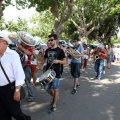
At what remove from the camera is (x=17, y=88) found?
3.85 m

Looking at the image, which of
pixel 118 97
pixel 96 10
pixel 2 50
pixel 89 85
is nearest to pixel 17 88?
pixel 2 50

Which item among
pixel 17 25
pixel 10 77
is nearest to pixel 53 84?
pixel 10 77

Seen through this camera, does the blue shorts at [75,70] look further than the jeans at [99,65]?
No

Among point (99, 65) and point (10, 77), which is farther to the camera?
point (99, 65)

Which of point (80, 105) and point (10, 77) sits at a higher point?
point (10, 77)

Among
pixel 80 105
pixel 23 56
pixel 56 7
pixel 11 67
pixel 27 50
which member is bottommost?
pixel 80 105

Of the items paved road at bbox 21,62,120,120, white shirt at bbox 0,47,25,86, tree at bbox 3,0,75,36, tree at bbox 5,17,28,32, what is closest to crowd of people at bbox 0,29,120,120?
white shirt at bbox 0,47,25,86

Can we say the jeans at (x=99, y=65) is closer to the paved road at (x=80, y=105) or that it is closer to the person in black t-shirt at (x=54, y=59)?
the paved road at (x=80, y=105)

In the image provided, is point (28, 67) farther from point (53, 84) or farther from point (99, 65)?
point (99, 65)

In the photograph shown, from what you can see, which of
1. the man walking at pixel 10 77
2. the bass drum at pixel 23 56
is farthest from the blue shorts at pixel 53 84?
the man walking at pixel 10 77

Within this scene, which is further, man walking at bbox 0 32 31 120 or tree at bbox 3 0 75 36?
tree at bbox 3 0 75 36

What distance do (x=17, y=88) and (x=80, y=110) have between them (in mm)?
2668

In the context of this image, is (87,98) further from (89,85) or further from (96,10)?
(96,10)

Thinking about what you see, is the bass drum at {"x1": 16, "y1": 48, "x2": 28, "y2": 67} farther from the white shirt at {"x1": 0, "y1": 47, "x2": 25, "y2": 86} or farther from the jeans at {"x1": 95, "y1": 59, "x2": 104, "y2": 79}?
the jeans at {"x1": 95, "y1": 59, "x2": 104, "y2": 79}
